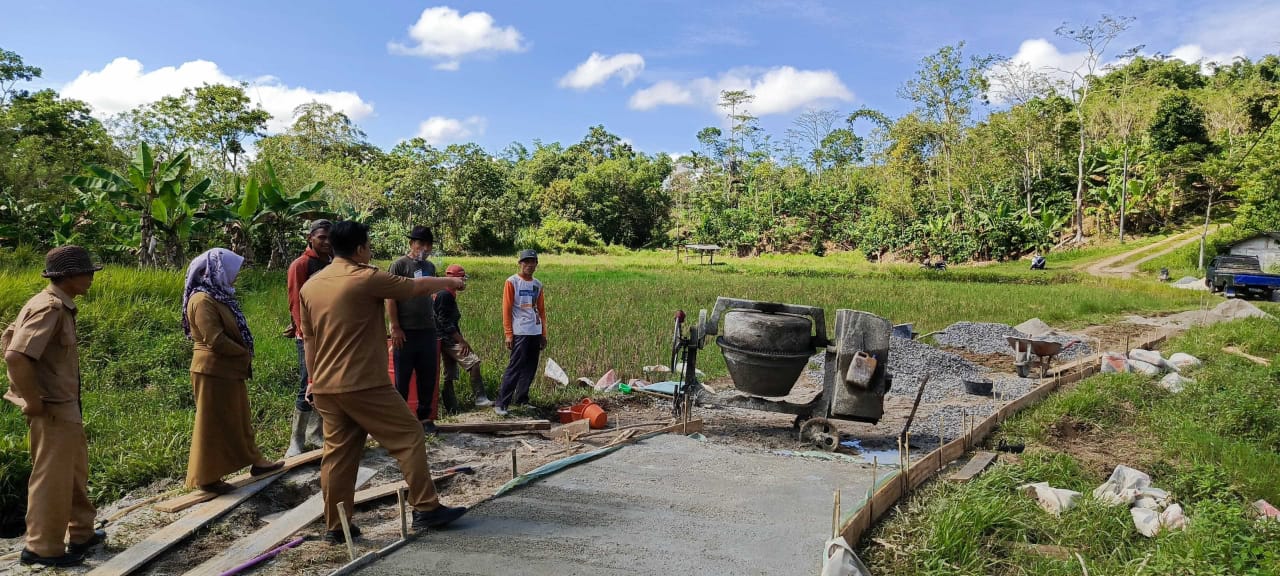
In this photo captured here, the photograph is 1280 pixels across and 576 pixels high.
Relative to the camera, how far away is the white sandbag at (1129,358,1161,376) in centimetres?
840

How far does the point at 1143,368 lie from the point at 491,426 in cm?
761

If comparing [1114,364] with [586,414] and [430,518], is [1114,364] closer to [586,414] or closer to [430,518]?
[586,414]

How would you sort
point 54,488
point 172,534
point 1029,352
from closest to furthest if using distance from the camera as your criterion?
point 54,488 < point 172,534 < point 1029,352

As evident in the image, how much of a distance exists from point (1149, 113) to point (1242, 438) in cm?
3209

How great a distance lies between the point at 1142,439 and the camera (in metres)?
6.11

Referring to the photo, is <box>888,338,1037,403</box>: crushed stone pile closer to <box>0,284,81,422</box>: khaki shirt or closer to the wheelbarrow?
the wheelbarrow

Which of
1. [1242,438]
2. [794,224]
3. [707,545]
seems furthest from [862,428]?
[794,224]

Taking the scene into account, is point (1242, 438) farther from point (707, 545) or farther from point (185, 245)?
point (185, 245)

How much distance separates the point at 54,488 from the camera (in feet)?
11.1

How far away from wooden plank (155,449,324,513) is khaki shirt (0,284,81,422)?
0.71 metres

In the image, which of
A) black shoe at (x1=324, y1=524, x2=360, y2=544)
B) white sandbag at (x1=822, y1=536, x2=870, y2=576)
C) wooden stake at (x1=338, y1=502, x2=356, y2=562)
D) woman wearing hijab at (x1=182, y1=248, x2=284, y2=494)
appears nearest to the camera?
white sandbag at (x1=822, y1=536, x2=870, y2=576)

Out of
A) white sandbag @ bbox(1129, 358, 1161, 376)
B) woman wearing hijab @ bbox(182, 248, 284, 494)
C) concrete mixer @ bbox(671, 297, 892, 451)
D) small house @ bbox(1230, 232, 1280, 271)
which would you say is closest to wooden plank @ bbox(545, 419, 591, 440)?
concrete mixer @ bbox(671, 297, 892, 451)

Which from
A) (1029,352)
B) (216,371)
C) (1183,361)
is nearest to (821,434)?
(216,371)

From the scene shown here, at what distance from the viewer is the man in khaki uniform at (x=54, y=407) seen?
330cm
